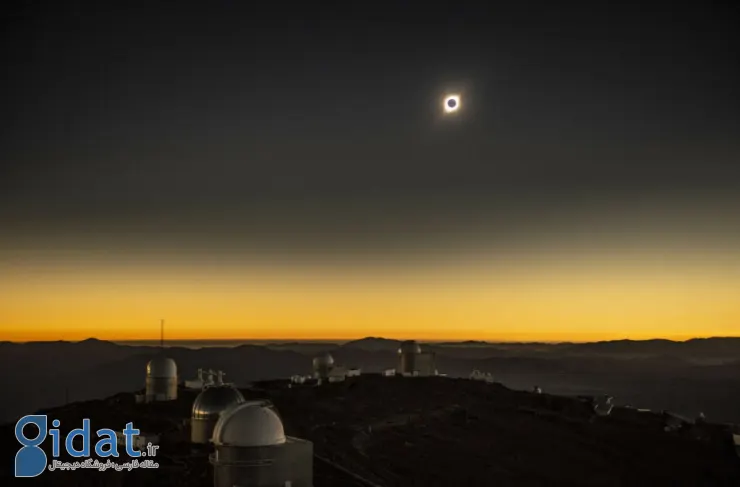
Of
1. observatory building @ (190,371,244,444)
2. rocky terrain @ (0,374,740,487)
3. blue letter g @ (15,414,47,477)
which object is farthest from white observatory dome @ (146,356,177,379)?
blue letter g @ (15,414,47,477)

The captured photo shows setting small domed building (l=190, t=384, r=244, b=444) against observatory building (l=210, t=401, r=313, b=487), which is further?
small domed building (l=190, t=384, r=244, b=444)

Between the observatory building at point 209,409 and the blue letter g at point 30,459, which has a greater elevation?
the observatory building at point 209,409

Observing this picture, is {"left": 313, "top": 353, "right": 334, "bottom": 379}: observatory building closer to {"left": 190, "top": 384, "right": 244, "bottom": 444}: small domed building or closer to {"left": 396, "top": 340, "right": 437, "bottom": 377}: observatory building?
{"left": 396, "top": 340, "right": 437, "bottom": 377}: observatory building

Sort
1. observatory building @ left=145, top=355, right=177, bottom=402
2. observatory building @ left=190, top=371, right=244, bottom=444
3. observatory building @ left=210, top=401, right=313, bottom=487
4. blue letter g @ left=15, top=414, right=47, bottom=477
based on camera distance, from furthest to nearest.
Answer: observatory building @ left=145, top=355, right=177, bottom=402 → observatory building @ left=190, top=371, right=244, bottom=444 → blue letter g @ left=15, top=414, right=47, bottom=477 → observatory building @ left=210, top=401, right=313, bottom=487

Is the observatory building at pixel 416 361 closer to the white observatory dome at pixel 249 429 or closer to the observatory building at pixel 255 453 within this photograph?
the observatory building at pixel 255 453

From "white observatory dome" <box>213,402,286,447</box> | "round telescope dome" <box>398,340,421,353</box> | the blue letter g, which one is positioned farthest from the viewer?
"round telescope dome" <box>398,340,421,353</box>

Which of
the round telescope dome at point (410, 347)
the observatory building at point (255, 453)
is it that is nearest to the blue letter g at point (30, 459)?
Result: the observatory building at point (255, 453)

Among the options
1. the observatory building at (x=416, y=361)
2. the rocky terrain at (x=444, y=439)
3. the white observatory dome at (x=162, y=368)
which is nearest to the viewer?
the rocky terrain at (x=444, y=439)

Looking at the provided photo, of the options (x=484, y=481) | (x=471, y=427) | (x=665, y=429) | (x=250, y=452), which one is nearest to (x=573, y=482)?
(x=484, y=481)
